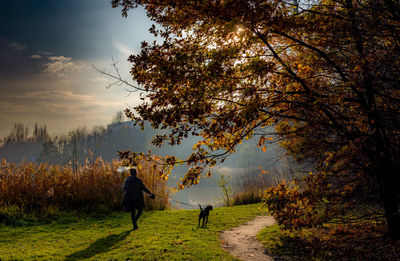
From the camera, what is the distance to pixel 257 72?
166 inches

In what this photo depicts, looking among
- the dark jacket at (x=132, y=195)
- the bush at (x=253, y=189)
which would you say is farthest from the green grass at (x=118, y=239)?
the bush at (x=253, y=189)

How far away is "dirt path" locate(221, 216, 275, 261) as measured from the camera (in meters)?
5.57

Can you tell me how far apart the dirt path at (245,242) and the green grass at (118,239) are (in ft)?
0.90

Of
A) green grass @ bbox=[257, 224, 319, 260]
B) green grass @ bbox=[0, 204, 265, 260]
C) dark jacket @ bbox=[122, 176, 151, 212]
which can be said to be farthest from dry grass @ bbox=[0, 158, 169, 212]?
green grass @ bbox=[257, 224, 319, 260]

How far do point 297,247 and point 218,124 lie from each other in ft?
11.1

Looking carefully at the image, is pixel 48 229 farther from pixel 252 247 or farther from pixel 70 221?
pixel 252 247

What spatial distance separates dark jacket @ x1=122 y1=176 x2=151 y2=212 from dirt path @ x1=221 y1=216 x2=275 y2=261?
273 centimetres

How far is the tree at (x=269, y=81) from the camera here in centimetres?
427

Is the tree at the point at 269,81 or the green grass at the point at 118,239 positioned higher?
the tree at the point at 269,81

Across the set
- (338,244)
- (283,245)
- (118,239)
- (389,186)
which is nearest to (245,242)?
(283,245)

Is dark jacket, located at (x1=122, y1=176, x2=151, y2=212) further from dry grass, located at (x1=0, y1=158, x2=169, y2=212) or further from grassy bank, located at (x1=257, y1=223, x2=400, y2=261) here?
grassy bank, located at (x1=257, y1=223, x2=400, y2=261)

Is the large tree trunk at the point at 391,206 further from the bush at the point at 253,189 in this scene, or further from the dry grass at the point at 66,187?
the bush at the point at 253,189

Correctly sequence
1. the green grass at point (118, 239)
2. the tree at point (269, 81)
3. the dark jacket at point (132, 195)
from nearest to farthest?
the tree at point (269, 81)
the green grass at point (118, 239)
the dark jacket at point (132, 195)

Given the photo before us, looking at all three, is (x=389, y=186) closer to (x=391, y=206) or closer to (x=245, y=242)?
(x=391, y=206)
